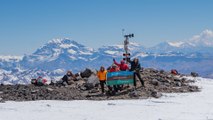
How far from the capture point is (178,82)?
35.4 meters

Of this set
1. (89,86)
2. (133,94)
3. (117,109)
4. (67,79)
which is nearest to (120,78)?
(133,94)

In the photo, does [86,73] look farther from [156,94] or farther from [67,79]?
[156,94]

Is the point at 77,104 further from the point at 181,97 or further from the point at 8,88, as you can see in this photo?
the point at 8,88

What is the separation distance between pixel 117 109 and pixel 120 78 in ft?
24.5

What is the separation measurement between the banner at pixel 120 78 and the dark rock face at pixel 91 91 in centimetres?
64

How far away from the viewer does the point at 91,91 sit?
107 feet

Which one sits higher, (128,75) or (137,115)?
(128,75)

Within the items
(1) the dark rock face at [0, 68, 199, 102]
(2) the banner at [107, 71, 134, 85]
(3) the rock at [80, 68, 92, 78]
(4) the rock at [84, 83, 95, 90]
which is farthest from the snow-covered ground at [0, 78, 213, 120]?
(3) the rock at [80, 68, 92, 78]

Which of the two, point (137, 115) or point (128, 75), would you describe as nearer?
point (137, 115)

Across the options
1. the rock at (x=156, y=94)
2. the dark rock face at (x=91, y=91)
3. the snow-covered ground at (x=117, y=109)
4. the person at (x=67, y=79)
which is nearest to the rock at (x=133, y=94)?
the dark rock face at (x=91, y=91)

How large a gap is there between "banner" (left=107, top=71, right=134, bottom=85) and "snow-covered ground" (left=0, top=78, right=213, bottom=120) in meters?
3.60

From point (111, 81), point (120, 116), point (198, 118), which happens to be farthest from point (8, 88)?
point (198, 118)

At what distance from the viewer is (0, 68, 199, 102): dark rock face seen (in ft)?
97.8

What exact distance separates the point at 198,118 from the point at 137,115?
3012mm
